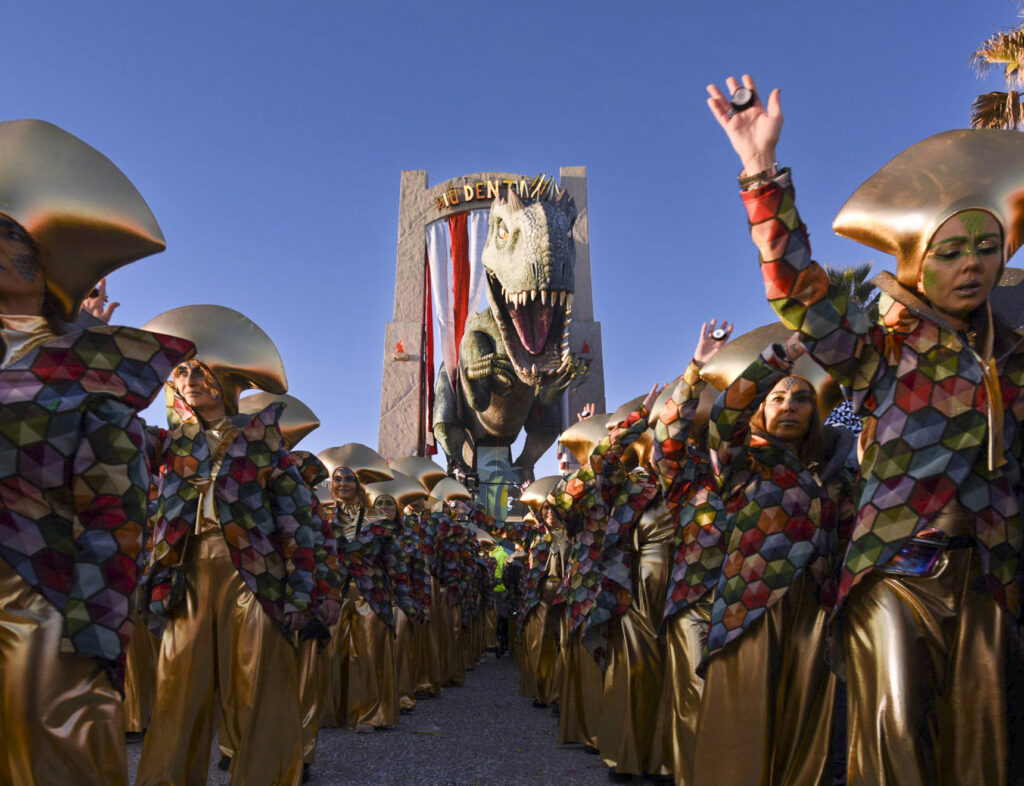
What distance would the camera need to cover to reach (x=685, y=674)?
4488 mm

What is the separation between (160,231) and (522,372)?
46.5ft

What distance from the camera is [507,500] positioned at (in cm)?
1900

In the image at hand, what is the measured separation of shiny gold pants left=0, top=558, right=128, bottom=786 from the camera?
212 centimetres

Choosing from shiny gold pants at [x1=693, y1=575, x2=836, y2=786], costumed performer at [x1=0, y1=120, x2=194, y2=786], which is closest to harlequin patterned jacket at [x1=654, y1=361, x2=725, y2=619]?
shiny gold pants at [x1=693, y1=575, x2=836, y2=786]

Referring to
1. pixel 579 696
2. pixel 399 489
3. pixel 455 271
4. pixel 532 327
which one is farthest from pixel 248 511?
pixel 455 271

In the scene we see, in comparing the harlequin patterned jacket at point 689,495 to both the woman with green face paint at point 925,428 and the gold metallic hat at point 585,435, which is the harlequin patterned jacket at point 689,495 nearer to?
the woman with green face paint at point 925,428

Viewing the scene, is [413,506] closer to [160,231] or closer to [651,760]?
[651,760]

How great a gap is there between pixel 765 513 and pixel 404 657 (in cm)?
579

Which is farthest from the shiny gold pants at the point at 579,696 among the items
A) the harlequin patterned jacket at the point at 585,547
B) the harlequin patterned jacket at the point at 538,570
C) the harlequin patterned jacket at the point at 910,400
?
the harlequin patterned jacket at the point at 910,400

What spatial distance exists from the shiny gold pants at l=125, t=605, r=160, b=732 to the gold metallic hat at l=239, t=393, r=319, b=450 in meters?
2.07

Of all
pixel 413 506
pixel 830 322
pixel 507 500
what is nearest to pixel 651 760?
pixel 830 322

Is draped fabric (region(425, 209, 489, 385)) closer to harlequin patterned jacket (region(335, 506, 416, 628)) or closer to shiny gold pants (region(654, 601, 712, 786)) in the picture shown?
harlequin patterned jacket (region(335, 506, 416, 628))

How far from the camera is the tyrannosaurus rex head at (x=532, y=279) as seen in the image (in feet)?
50.9

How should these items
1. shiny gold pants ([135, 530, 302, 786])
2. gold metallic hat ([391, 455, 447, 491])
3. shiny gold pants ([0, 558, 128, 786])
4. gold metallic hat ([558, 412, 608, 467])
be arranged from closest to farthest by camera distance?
shiny gold pants ([0, 558, 128, 786]), shiny gold pants ([135, 530, 302, 786]), gold metallic hat ([558, 412, 608, 467]), gold metallic hat ([391, 455, 447, 491])
